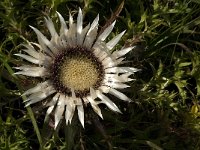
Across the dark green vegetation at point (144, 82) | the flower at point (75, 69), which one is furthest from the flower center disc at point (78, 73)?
the dark green vegetation at point (144, 82)

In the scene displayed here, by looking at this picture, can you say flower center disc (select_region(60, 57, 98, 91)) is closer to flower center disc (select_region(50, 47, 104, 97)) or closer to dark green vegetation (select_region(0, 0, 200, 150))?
flower center disc (select_region(50, 47, 104, 97))

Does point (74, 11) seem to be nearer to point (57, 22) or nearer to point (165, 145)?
point (57, 22)

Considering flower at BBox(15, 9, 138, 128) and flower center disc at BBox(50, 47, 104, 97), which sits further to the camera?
flower center disc at BBox(50, 47, 104, 97)

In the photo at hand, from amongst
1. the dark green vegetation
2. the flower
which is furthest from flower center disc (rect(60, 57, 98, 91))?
the dark green vegetation

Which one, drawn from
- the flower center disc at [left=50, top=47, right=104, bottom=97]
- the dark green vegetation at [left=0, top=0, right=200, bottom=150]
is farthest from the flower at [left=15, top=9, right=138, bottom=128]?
the dark green vegetation at [left=0, top=0, right=200, bottom=150]

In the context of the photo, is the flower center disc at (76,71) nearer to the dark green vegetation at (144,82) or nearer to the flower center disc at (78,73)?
the flower center disc at (78,73)

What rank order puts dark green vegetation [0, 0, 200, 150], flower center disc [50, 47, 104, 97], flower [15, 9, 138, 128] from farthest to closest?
dark green vegetation [0, 0, 200, 150]
flower center disc [50, 47, 104, 97]
flower [15, 9, 138, 128]

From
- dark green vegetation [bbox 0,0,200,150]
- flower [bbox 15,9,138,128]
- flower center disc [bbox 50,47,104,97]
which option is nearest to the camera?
flower [bbox 15,9,138,128]

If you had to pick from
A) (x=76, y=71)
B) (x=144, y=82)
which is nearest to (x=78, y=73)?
(x=76, y=71)
